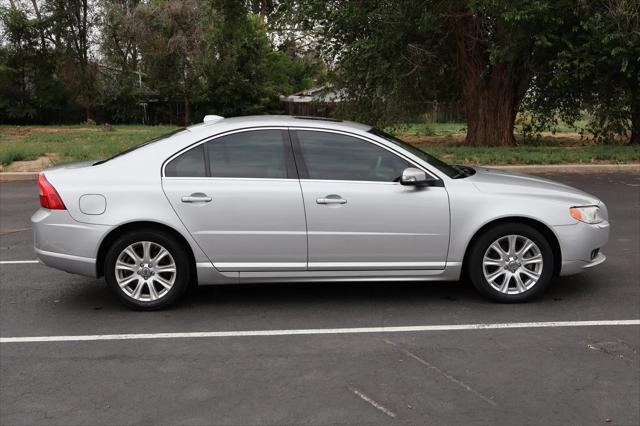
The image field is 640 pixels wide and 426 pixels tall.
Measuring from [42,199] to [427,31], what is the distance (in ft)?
48.9

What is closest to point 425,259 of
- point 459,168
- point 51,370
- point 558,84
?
point 459,168

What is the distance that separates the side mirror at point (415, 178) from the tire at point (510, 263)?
2.10 ft

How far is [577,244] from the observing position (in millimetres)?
6379

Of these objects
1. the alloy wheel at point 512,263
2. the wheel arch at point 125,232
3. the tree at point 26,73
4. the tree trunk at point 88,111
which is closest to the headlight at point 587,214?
the alloy wheel at point 512,263

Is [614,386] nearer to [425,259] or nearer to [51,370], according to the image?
[425,259]

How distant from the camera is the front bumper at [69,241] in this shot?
20.2 feet

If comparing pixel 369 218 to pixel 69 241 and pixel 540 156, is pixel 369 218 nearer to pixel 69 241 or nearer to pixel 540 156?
pixel 69 241

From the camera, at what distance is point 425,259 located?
20.7 feet

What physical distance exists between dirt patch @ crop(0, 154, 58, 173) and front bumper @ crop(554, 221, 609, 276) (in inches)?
489

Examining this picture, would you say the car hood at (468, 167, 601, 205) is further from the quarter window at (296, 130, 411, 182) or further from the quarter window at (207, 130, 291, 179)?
the quarter window at (207, 130, 291, 179)

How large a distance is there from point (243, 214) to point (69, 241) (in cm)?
143

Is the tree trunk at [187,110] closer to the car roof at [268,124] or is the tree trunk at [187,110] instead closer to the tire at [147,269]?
the car roof at [268,124]

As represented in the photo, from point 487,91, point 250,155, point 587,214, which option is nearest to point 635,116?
point 487,91

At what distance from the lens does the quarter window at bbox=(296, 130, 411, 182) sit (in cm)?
634
